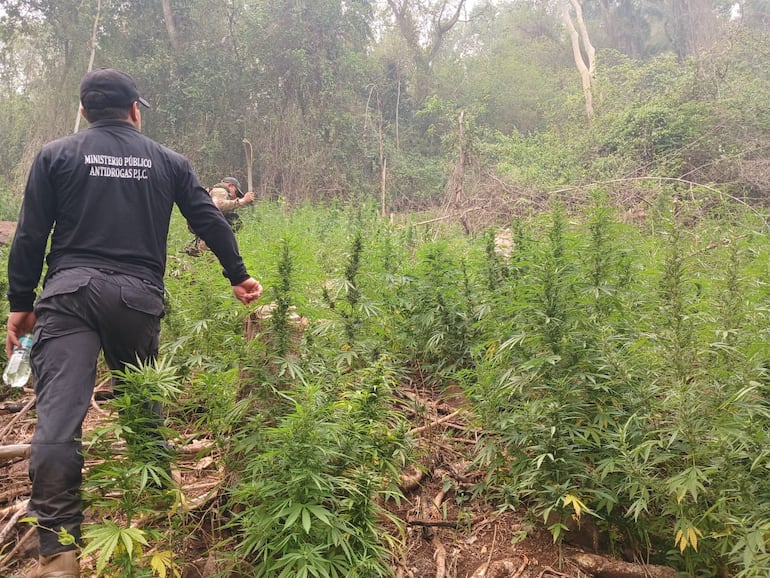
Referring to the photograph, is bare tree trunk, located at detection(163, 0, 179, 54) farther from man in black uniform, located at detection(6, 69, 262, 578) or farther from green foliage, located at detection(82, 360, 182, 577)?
green foliage, located at detection(82, 360, 182, 577)

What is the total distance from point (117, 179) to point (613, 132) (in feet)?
39.8

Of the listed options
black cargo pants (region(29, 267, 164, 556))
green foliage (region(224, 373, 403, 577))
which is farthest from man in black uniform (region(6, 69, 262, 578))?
green foliage (region(224, 373, 403, 577))

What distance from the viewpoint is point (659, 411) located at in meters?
2.20

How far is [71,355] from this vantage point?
203 cm

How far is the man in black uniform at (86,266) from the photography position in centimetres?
187

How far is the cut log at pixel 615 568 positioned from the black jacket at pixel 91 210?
2234 mm

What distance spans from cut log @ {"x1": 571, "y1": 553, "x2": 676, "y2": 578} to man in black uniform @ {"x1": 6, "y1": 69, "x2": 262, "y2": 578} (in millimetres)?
1859

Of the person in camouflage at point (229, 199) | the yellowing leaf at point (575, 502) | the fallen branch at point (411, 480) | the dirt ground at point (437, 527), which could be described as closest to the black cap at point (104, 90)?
the dirt ground at point (437, 527)

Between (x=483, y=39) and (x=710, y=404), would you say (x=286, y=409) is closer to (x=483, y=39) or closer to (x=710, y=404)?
(x=710, y=404)

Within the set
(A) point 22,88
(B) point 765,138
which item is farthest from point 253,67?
(B) point 765,138

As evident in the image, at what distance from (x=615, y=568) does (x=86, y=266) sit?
255 cm

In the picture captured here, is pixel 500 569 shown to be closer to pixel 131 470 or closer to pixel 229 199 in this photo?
pixel 131 470

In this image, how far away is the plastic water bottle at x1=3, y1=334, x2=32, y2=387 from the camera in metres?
2.21

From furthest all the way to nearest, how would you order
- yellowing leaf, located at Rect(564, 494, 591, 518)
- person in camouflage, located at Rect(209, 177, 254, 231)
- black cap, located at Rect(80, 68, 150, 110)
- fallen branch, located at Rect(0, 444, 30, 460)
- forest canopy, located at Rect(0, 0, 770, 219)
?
forest canopy, located at Rect(0, 0, 770, 219), person in camouflage, located at Rect(209, 177, 254, 231), fallen branch, located at Rect(0, 444, 30, 460), black cap, located at Rect(80, 68, 150, 110), yellowing leaf, located at Rect(564, 494, 591, 518)
